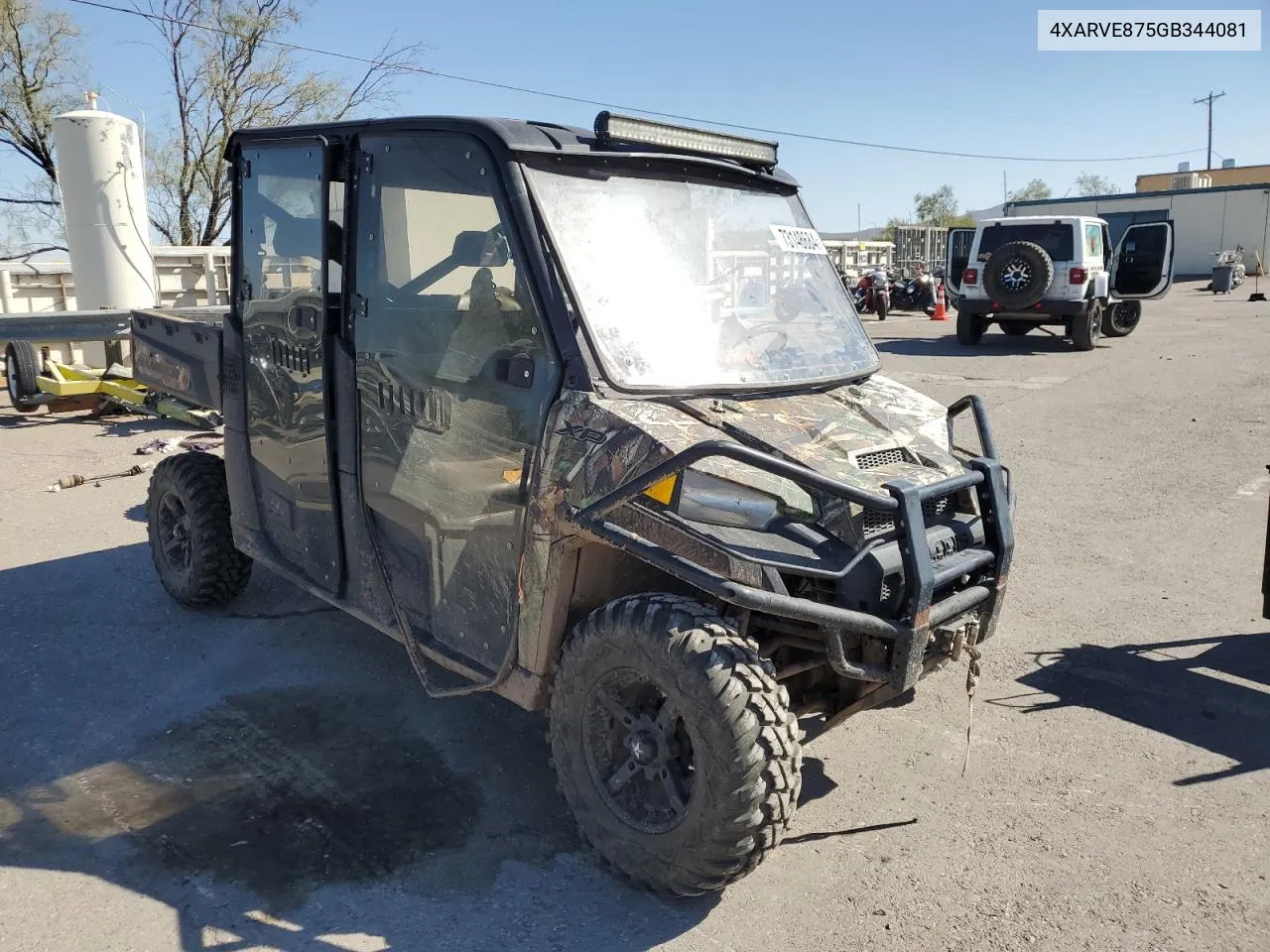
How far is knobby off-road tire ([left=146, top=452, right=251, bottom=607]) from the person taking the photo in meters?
5.07

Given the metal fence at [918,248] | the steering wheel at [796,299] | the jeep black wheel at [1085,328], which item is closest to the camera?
the steering wheel at [796,299]

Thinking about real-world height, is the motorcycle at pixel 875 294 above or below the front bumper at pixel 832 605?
above

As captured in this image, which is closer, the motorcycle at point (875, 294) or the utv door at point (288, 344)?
the utv door at point (288, 344)

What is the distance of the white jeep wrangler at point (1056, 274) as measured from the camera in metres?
16.2

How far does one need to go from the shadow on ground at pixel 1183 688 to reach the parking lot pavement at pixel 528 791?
0.05ft

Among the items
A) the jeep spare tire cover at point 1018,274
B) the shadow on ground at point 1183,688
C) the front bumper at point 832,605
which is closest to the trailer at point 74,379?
the front bumper at point 832,605

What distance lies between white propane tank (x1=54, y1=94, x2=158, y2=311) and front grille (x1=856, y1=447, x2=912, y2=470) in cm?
1178

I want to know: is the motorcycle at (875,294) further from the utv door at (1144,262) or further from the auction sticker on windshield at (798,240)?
the auction sticker on windshield at (798,240)

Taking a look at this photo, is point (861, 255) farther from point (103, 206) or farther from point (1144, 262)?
point (103, 206)

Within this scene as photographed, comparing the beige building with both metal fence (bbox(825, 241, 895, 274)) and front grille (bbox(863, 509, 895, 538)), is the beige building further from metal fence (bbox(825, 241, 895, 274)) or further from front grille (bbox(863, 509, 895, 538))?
front grille (bbox(863, 509, 895, 538))

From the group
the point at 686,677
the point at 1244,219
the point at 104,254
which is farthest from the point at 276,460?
the point at 1244,219

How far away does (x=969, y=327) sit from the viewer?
17.5 metres

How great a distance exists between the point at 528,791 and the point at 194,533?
95.6 inches

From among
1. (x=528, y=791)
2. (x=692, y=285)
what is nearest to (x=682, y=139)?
(x=692, y=285)
